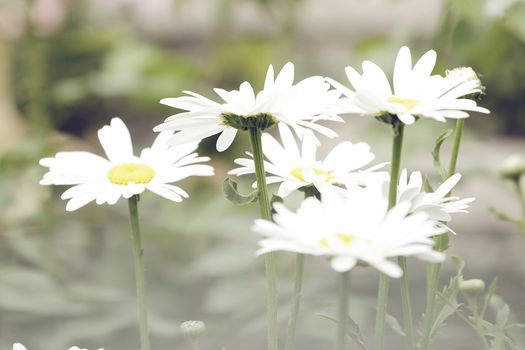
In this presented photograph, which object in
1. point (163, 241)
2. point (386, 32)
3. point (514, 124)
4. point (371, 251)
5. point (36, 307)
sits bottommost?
point (371, 251)

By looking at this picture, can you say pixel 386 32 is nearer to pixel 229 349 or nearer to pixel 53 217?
pixel 53 217

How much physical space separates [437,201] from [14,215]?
1.07m

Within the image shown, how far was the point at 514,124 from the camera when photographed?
156 centimetres

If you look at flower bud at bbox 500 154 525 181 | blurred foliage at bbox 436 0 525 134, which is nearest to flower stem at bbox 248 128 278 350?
flower bud at bbox 500 154 525 181

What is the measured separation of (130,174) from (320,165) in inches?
2.9

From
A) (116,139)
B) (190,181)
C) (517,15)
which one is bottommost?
(116,139)

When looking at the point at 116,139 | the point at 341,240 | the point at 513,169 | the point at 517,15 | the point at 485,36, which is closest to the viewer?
the point at 341,240

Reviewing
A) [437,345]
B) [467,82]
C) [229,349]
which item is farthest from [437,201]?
[229,349]

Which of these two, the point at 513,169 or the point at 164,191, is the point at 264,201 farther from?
the point at 513,169

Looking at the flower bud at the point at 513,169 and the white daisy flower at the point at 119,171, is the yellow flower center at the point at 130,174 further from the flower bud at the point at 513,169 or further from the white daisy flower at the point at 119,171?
the flower bud at the point at 513,169

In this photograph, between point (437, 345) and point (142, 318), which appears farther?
point (437, 345)

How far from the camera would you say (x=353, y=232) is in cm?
25

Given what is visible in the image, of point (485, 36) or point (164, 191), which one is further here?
point (485, 36)

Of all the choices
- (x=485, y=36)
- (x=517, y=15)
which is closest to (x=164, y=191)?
(x=517, y=15)
